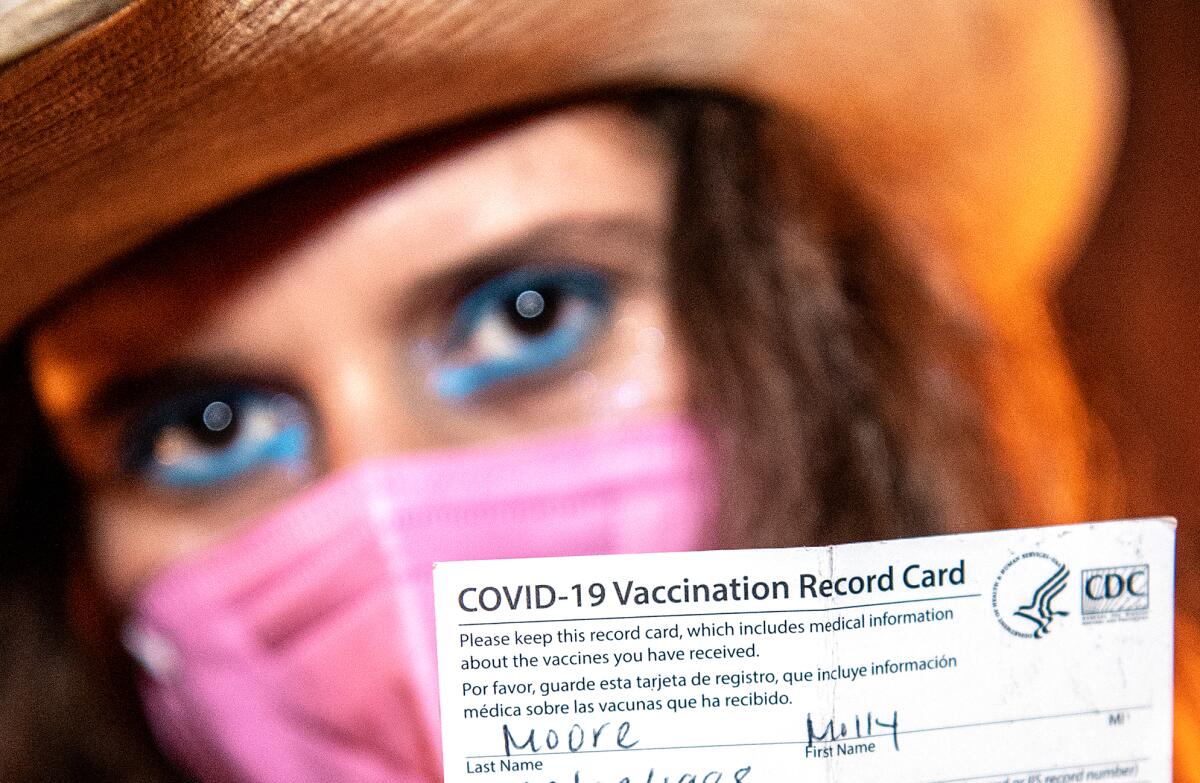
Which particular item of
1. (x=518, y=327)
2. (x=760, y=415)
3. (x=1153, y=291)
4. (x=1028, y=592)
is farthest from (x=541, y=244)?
(x=1153, y=291)

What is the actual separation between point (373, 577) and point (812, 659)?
0.22m

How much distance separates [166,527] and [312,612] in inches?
4.2

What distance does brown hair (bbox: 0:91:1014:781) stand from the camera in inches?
21.4

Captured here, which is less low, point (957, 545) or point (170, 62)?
point (170, 62)

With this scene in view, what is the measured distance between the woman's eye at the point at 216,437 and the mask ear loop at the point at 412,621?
0.07 meters

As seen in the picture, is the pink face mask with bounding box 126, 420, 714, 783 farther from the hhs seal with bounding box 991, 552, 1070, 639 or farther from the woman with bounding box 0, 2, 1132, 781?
the hhs seal with bounding box 991, 552, 1070, 639

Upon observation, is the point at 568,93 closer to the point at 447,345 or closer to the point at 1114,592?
the point at 447,345

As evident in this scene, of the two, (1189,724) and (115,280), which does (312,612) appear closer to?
(115,280)

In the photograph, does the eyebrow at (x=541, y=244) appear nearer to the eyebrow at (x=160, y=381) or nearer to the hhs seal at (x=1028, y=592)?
the eyebrow at (x=160, y=381)

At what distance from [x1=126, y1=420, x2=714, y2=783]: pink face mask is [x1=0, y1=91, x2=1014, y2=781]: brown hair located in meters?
0.06

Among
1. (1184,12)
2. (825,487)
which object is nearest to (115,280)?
(825,487)

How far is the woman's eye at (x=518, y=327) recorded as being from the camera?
0.52 metres

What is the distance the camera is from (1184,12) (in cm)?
58

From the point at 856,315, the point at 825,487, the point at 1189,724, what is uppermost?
the point at 856,315
